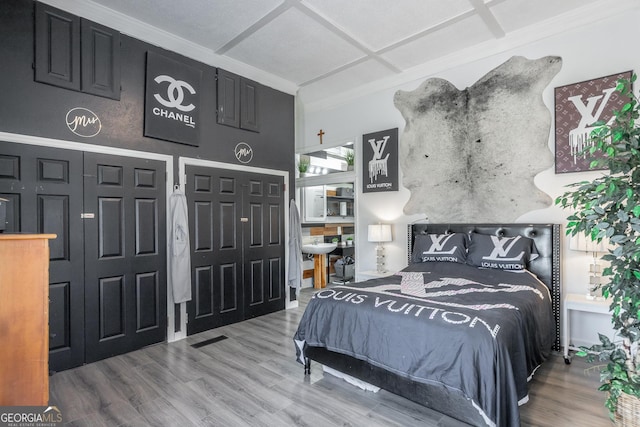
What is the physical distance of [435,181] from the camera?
4.16 m

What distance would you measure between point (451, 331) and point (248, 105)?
3.66 meters

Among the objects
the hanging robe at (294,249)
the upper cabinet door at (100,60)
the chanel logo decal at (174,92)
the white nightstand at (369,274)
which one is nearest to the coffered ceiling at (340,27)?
the upper cabinet door at (100,60)

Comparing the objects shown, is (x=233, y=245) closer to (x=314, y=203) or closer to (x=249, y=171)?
(x=249, y=171)

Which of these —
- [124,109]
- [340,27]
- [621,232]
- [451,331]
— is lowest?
[451,331]

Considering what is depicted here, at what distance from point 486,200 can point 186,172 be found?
11.3ft

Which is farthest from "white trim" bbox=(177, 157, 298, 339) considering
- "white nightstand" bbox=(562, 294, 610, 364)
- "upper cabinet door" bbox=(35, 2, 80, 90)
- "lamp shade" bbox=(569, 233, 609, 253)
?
"lamp shade" bbox=(569, 233, 609, 253)

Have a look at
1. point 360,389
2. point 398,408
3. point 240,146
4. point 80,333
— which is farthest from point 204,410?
point 240,146

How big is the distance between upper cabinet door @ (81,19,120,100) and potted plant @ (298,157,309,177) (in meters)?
3.10

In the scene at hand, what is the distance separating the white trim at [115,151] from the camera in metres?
2.68

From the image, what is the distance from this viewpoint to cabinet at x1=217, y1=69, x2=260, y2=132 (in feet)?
13.4

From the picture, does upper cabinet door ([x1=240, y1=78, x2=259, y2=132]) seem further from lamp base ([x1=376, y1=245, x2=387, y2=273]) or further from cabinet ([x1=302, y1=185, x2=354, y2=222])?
lamp base ([x1=376, y1=245, x2=387, y2=273])

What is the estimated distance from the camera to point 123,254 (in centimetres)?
321

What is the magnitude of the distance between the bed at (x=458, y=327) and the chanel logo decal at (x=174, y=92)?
8.63ft

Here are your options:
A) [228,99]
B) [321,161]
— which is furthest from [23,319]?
[321,161]
